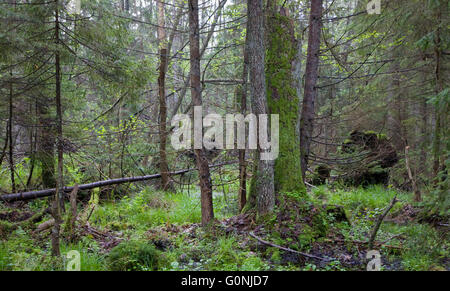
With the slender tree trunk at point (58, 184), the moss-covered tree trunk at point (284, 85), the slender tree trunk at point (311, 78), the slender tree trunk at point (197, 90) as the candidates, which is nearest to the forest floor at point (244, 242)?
the slender tree trunk at point (58, 184)

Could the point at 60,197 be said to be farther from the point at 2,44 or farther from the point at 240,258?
the point at 240,258

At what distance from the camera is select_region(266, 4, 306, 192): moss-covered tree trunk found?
269 inches

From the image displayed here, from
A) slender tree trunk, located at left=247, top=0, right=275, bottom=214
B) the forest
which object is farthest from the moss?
slender tree trunk, located at left=247, top=0, right=275, bottom=214

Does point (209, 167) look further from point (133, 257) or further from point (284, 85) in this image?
point (133, 257)

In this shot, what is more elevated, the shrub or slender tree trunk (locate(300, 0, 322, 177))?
slender tree trunk (locate(300, 0, 322, 177))

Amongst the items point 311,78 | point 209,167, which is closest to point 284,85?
point 311,78

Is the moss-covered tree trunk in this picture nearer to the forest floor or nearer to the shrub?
the forest floor

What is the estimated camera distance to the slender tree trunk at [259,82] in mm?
5961

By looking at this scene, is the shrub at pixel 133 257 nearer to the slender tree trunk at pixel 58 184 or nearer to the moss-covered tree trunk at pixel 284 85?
the slender tree trunk at pixel 58 184

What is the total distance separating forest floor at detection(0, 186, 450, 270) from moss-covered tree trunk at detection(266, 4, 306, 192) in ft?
2.94

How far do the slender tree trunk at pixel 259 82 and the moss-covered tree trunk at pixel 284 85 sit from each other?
782 millimetres

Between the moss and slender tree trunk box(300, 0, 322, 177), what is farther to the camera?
slender tree trunk box(300, 0, 322, 177)

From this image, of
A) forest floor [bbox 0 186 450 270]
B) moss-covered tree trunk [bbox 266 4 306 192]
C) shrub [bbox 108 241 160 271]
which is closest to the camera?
shrub [bbox 108 241 160 271]
